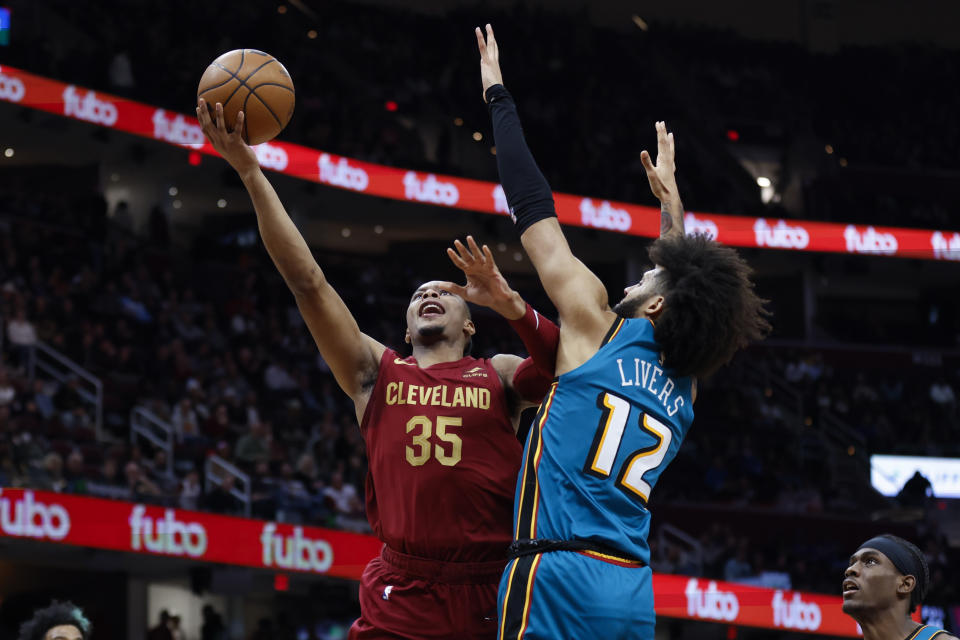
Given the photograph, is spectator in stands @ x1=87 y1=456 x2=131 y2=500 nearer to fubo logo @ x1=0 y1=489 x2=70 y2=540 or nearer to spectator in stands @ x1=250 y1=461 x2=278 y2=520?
fubo logo @ x1=0 y1=489 x2=70 y2=540

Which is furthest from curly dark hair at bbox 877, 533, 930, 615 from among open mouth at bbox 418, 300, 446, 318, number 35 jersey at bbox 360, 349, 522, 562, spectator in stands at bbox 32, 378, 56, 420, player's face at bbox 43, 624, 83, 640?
spectator in stands at bbox 32, 378, 56, 420

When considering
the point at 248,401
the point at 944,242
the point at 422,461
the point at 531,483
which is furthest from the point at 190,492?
the point at 944,242

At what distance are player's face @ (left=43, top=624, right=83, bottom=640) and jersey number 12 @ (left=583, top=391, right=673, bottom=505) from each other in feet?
9.84

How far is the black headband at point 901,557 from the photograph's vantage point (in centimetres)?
494

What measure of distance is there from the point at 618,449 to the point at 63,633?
121 inches

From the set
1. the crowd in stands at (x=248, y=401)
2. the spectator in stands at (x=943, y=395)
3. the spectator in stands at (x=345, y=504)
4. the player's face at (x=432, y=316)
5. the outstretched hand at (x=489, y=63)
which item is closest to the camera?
the outstretched hand at (x=489, y=63)

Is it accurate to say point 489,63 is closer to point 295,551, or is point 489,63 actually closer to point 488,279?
point 488,279

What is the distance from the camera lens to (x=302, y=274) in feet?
14.6

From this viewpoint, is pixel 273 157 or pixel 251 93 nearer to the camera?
pixel 251 93

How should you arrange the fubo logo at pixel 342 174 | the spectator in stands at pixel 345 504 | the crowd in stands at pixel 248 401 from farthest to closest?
the fubo logo at pixel 342 174 < the spectator in stands at pixel 345 504 < the crowd in stands at pixel 248 401

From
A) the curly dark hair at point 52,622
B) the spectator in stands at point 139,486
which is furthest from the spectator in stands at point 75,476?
the curly dark hair at point 52,622

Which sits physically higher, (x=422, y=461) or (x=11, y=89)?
(x=11, y=89)

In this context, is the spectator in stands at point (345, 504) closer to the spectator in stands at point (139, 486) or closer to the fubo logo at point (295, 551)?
the fubo logo at point (295, 551)

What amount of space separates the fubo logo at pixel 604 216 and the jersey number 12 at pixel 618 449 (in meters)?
18.5
